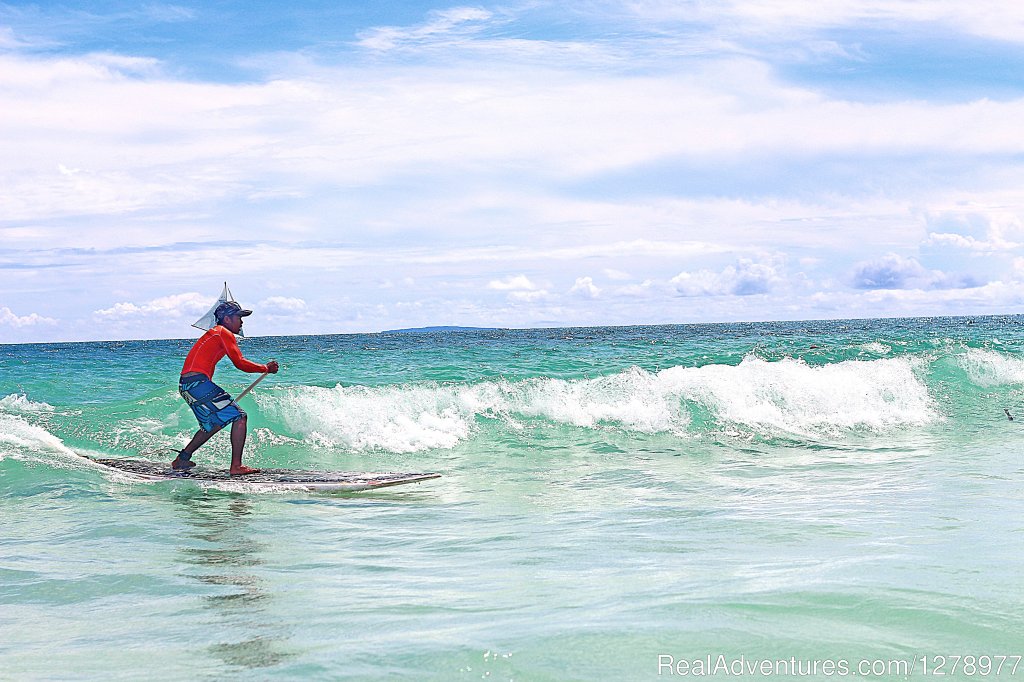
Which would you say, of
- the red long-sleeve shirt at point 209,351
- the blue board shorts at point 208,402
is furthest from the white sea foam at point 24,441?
the red long-sleeve shirt at point 209,351

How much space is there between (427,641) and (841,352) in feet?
70.3

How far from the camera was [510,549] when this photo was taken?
20.6ft

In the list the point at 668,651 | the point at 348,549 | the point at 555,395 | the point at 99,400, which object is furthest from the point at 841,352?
the point at 668,651

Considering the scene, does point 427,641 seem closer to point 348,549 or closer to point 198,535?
point 348,549

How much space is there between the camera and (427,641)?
414 centimetres

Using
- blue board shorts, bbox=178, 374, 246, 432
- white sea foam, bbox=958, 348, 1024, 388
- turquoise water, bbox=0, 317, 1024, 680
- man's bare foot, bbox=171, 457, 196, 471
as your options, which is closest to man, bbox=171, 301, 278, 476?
blue board shorts, bbox=178, 374, 246, 432

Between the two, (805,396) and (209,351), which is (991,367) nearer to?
(805,396)

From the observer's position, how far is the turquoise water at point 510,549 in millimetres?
4043

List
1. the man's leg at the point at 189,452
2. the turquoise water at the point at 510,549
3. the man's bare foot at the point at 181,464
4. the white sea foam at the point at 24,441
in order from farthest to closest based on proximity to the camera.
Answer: the white sea foam at the point at 24,441 → the man's bare foot at the point at 181,464 → the man's leg at the point at 189,452 → the turquoise water at the point at 510,549

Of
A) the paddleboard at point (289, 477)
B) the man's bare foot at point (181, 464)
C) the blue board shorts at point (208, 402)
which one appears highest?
the blue board shorts at point (208, 402)

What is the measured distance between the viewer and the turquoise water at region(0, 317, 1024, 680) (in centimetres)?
404

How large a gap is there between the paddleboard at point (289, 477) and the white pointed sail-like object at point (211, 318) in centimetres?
160

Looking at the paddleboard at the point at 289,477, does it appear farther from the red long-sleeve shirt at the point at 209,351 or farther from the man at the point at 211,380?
the red long-sleeve shirt at the point at 209,351

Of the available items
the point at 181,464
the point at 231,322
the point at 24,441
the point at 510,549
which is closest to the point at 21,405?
the point at 24,441
